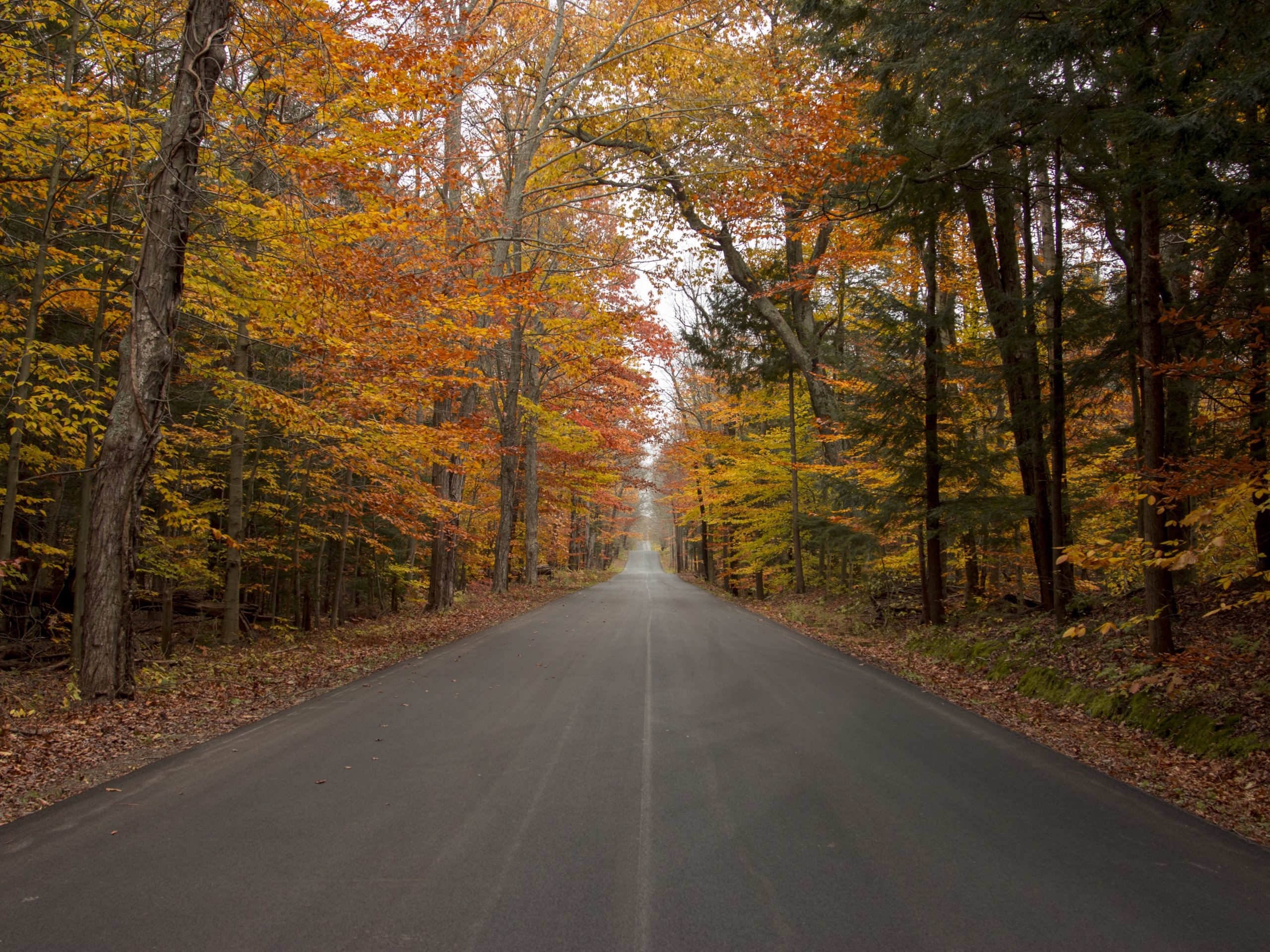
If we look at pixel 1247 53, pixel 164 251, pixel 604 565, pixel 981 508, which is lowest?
pixel 604 565

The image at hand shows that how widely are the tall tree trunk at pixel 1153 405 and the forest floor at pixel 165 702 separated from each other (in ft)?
31.6

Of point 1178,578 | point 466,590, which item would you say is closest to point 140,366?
point 1178,578

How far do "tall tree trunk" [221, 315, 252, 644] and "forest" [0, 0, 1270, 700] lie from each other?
2.9 inches

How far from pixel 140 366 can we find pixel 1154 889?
31.4 ft

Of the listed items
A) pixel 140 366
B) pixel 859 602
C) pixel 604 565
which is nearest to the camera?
pixel 140 366

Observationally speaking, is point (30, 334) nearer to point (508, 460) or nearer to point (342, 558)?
point (342, 558)

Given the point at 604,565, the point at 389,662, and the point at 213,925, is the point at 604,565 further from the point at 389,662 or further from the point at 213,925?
the point at 213,925

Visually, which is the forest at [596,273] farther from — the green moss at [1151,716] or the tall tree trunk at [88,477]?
the green moss at [1151,716]

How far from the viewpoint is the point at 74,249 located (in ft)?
32.2

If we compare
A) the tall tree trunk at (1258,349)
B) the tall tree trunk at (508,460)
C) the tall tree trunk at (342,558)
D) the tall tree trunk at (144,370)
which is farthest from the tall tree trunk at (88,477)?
the tall tree trunk at (1258,349)

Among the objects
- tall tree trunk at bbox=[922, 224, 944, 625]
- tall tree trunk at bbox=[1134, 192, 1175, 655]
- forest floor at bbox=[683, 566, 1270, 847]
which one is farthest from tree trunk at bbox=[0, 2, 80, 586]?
tall tree trunk at bbox=[922, 224, 944, 625]

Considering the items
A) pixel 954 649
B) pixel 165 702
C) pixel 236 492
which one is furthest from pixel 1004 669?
pixel 236 492

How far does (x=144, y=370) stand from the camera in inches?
290

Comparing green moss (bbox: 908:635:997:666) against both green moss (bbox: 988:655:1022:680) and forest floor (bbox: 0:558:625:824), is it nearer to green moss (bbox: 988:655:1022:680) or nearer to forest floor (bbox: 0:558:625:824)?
green moss (bbox: 988:655:1022:680)
